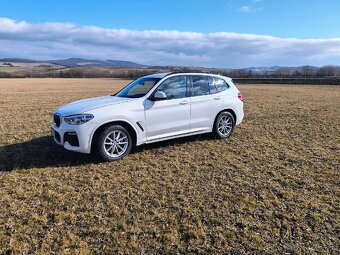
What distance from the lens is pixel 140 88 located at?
→ 7.09 m

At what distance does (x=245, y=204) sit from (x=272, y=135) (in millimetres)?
4766

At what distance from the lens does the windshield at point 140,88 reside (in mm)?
6809

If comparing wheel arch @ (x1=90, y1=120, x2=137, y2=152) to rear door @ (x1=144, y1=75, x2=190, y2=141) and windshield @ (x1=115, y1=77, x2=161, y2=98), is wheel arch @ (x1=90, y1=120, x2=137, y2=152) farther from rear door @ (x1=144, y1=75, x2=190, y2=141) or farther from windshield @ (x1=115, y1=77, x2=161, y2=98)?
windshield @ (x1=115, y1=77, x2=161, y2=98)

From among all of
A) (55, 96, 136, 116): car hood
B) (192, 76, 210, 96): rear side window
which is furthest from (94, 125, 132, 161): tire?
(192, 76, 210, 96): rear side window

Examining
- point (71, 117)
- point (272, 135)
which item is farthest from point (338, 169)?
point (71, 117)

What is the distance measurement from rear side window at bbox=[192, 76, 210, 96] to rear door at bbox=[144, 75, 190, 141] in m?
0.26

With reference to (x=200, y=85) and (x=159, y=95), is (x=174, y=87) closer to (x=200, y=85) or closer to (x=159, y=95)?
(x=159, y=95)

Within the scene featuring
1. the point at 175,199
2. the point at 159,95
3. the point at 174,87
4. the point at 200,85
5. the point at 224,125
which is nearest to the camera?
the point at 175,199

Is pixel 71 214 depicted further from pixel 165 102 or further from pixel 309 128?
pixel 309 128

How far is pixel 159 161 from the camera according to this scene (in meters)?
6.31

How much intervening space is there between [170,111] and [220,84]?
1.85 metres

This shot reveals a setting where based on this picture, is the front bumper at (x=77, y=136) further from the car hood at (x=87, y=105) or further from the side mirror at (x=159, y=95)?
the side mirror at (x=159, y=95)

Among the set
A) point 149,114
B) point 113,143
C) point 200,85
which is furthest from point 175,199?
point 200,85

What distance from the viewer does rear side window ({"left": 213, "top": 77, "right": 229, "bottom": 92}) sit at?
25.8ft
